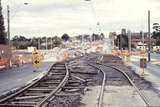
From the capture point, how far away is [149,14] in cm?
6844

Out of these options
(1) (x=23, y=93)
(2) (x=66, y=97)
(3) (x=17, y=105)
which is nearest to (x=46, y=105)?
(3) (x=17, y=105)

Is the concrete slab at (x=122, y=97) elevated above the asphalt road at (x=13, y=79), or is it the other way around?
the concrete slab at (x=122, y=97)

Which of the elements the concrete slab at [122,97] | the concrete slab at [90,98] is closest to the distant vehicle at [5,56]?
the concrete slab at [122,97]

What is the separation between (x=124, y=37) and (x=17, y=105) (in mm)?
162804

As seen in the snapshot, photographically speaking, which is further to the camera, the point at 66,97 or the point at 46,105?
the point at 66,97

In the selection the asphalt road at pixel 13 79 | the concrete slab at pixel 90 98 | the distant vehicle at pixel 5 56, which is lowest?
the asphalt road at pixel 13 79

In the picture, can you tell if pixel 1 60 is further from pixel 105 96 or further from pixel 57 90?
pixel 105 96

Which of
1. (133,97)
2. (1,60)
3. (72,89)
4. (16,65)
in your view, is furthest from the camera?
(16,65)

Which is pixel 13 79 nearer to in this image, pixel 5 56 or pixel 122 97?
pixel 122 97

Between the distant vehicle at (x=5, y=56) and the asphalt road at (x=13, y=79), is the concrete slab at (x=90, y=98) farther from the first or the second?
the distant vehicle at (x=5, y=56)

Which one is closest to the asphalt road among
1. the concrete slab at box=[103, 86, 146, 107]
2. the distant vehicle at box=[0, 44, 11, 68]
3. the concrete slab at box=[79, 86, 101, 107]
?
the concrete slab at box=[79, 86, 101, 107]

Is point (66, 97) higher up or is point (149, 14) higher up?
point (149, 14)

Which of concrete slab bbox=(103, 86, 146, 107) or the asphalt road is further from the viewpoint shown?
the asphalt road

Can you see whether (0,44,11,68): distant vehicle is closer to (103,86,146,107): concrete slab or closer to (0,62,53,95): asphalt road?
(0,62,53,95): asphalt road
